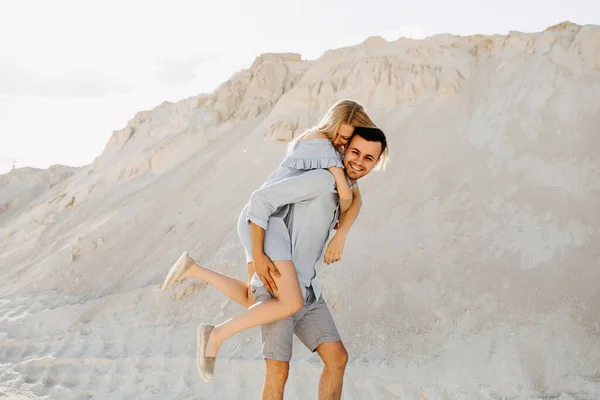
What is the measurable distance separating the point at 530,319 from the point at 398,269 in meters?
1.37

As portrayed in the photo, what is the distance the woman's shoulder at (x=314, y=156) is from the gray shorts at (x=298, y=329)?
63cm

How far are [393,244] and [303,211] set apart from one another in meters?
3.56

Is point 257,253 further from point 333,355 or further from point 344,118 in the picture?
point 344,118

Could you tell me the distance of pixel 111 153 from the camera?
13375mm

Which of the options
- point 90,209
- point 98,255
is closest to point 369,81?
point 98,255

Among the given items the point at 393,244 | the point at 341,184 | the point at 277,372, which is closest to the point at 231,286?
the point at 277,372

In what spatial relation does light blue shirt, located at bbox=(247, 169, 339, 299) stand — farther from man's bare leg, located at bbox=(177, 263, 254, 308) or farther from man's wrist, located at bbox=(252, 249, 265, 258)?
man's bare leg, located at bbox=(177, 263, 254, 308)

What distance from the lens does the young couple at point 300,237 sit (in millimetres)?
2695

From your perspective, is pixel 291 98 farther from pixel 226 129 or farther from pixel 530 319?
pixel 530 319

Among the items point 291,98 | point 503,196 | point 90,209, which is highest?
point 291,98

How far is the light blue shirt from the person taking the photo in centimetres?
268

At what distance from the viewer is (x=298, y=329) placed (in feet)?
9.70

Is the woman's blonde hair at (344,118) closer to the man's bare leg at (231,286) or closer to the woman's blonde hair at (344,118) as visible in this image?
the woman's blonde hair at (344,118)

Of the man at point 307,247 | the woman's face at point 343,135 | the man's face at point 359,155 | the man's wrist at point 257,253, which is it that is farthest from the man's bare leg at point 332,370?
the woman's face at point 343,135
